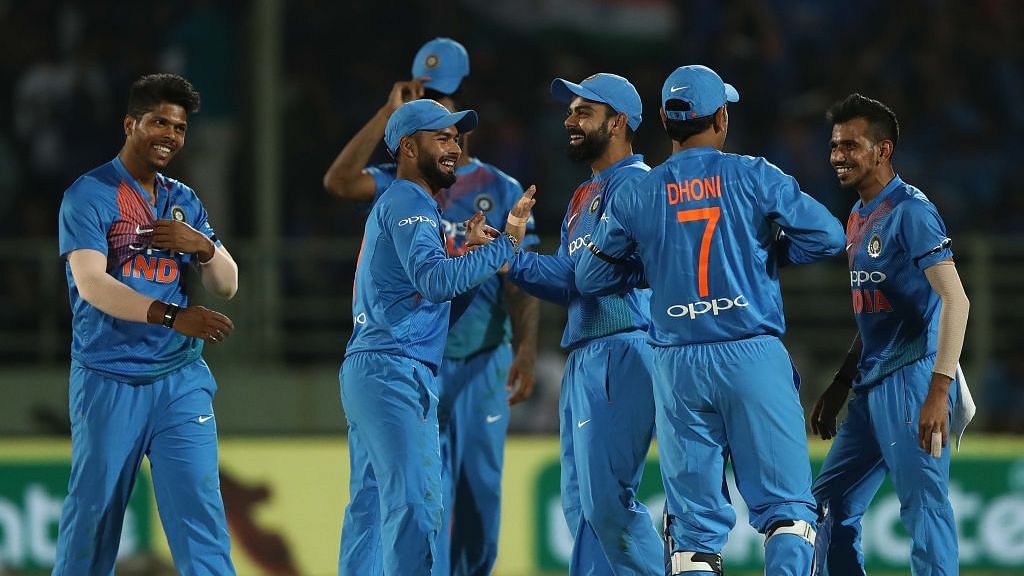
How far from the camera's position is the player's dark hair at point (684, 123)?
643 cm

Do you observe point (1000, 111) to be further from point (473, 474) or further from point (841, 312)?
point (473, 474)

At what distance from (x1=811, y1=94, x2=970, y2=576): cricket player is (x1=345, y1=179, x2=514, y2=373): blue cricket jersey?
65.1 inches

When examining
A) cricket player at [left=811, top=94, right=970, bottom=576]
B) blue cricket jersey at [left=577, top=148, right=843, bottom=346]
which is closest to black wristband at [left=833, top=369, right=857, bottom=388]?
cricket player at [left=811, top=94, right=970, bottom=576]

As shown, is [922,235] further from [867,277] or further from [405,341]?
[405,341]

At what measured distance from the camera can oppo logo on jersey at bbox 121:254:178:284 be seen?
21.9ft

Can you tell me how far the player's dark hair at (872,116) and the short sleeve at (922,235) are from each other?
0.39 meters

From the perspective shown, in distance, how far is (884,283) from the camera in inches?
268

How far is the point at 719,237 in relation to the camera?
629 cm

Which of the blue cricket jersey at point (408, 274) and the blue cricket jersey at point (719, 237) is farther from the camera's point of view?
the blue cricket jersey at point (408, 274)

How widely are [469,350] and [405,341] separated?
1.12m

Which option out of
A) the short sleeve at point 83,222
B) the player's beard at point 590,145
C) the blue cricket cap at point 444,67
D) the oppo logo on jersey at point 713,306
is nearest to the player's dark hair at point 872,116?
the player's beard at point 590,145

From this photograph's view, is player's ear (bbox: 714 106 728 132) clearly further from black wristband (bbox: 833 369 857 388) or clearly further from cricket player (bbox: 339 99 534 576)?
black wristband (bbox: 833 369 857 388)

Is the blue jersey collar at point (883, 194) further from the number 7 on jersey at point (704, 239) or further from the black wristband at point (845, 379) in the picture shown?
the number 7 on jersey at point (704, 239)

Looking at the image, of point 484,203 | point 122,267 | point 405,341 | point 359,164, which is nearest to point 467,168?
point 484,203
